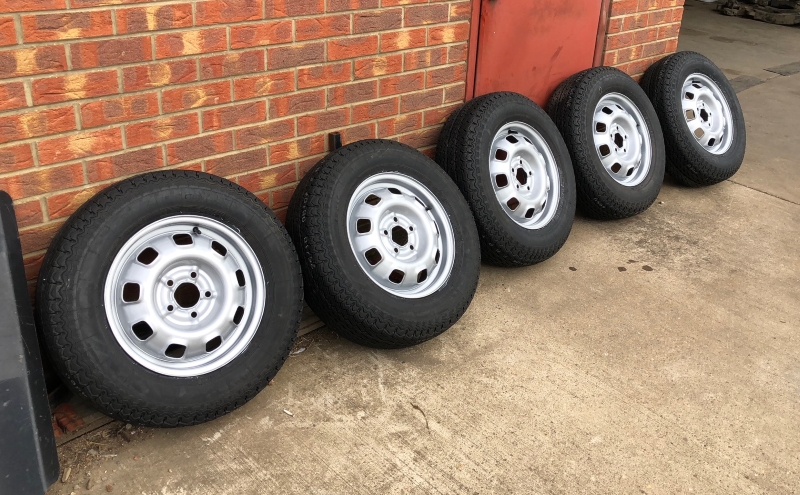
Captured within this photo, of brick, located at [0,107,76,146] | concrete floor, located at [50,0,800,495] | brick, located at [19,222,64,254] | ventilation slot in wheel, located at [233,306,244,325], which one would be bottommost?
concrete floor, located at [50,0,800,495]

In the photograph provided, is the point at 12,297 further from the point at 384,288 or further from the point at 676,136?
the point at 676,136

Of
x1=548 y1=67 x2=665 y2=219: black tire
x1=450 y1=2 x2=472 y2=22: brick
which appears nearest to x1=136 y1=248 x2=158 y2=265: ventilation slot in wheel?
x1=450 y1=2 x2=472 y2=22: brick

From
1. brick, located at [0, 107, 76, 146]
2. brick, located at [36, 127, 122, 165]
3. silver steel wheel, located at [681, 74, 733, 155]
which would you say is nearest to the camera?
brick, located at [0, 107, 76, 146]

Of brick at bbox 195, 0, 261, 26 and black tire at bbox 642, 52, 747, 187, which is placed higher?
brick at bbox 195, 0, 261, 26

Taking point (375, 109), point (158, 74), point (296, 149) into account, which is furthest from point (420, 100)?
point (158, 74)

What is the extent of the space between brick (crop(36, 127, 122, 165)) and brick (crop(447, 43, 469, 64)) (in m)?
1.74

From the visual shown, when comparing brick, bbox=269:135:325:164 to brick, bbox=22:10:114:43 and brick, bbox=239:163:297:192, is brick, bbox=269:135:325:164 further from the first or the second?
brick, bbox=22:10:114:43

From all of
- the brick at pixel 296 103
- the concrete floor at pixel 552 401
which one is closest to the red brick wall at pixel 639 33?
the concrete floor at pixel 552 401

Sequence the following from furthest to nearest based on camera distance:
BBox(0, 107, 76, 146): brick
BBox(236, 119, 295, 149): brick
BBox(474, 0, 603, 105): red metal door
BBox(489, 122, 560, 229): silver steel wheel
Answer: BBox(474, 0, 603, 105): red metal door, BBox(489, 122, 560, 229): silver steel wheel, BBox(236, 119, 295, 149): brick, BBox(0, 107, 76, 146): brick

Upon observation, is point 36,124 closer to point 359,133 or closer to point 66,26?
point 66,26

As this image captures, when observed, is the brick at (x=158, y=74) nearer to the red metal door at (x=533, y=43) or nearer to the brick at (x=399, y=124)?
the brick at (x=399, y=124)

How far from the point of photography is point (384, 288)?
3092 mm

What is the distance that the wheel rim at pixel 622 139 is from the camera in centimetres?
438

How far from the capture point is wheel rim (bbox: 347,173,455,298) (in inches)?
125
